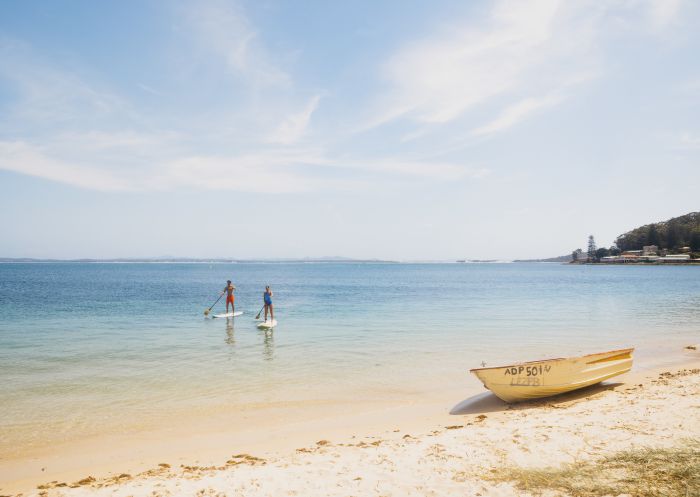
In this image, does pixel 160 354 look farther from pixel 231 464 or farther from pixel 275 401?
pixel 231 464

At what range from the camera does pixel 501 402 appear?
1062 cm

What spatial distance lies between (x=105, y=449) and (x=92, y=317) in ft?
70.6

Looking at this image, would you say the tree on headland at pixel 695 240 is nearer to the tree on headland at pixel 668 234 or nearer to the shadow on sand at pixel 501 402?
the tree on headland at pixel 668 234

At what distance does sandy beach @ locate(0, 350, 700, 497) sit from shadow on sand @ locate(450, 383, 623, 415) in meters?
0.09

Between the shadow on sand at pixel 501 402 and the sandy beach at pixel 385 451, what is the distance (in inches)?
3.5

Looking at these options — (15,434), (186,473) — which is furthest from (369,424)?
Answer: (15,434)

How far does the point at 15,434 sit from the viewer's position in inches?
339

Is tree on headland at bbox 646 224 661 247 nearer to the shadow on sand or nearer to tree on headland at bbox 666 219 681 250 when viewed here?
tree on headland at bbox 666 219 681 250

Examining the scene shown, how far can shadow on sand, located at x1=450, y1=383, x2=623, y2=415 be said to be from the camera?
1005 centimetres

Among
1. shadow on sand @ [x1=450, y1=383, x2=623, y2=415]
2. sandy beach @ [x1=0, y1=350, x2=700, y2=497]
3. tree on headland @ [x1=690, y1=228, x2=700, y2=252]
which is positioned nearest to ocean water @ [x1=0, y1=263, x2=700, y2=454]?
shadow on sand @ [x1=450, y1=383, x2=623, y2=415]

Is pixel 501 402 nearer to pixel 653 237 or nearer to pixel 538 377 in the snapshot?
pixel 538 377

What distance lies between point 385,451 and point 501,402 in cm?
475

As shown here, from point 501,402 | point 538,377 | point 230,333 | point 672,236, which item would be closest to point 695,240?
point 672,236

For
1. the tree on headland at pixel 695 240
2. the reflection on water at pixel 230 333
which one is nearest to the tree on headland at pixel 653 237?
the tree on headland at pixel 695 240
